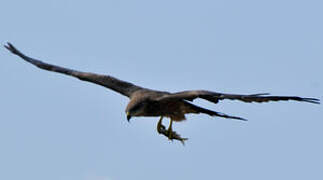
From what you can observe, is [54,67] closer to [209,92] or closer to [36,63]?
[36,63]

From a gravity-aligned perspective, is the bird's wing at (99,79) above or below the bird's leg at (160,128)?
above

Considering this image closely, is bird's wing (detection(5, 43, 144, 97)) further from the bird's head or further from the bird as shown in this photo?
the bird's head

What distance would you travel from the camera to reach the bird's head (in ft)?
52.1

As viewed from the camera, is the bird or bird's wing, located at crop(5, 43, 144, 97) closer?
the bird

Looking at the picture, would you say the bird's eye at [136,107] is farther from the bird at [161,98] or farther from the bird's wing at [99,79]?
the bird's wing at [99,79]

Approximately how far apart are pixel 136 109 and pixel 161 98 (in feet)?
1.97


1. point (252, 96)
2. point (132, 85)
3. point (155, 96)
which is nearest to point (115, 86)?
point (132, 85)

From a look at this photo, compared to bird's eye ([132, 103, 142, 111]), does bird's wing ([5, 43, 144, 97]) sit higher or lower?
higher

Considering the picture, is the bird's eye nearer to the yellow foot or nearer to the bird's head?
the bird's head

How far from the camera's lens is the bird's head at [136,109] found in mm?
15883

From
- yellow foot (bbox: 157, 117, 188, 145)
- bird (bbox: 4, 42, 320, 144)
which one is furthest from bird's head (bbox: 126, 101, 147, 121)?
yellow foot (bbox: 157, 117, 188, 145)

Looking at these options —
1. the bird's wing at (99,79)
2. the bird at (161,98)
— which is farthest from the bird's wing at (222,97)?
the bird's wing at (99,79)

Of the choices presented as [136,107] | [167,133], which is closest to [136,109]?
[136,107]

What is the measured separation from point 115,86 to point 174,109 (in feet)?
6.33
